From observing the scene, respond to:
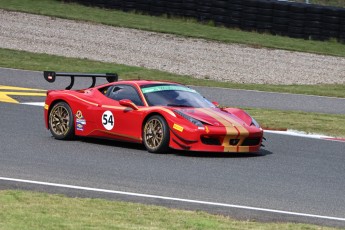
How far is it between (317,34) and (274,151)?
15.9 meters

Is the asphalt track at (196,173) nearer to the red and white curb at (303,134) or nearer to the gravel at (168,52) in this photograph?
the red and white curb at (303,134)

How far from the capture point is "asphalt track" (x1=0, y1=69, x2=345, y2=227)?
9.71 m

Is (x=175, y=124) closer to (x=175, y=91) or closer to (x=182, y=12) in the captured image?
(x=175, y=91)

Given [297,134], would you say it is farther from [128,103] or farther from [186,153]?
[128,103]

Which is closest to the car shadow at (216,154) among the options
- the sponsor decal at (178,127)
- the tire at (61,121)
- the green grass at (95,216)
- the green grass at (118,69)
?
the sponsor decal at (178,127)

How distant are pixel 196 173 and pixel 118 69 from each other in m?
14.0

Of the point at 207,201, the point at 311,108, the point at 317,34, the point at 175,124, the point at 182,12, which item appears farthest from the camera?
the point at 182,12

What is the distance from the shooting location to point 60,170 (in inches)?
444

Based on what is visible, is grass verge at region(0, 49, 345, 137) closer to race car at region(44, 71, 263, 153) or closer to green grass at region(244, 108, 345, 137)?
green grass at region(244, 108, 345, 137)

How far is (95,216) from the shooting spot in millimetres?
8227

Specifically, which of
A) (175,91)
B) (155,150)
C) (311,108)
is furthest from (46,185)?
(311,108)

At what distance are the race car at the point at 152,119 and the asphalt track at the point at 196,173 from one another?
192mm

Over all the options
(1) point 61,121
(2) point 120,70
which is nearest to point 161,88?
(1) point 61,121

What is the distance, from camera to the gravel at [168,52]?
86.7 feet
